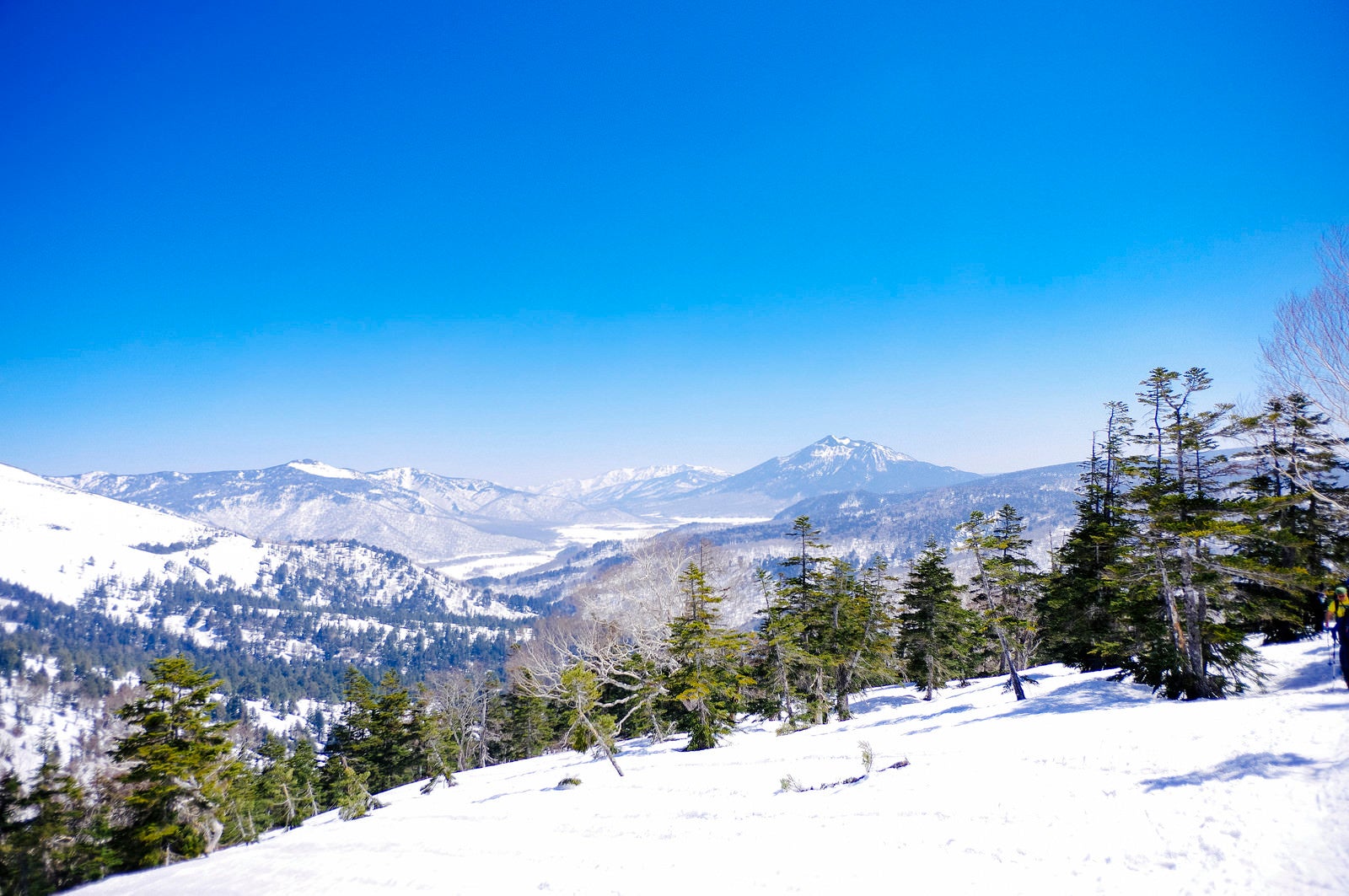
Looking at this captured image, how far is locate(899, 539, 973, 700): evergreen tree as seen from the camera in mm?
32312

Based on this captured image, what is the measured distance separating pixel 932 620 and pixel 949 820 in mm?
24533

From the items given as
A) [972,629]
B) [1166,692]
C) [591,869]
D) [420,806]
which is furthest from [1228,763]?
[420,806]

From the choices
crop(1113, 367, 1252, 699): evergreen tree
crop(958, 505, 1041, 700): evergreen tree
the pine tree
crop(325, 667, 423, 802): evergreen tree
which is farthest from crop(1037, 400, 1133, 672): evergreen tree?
crop(325, 667, 423, 802): evergreen tree

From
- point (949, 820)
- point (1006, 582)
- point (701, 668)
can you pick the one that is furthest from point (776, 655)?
point (949, 820)

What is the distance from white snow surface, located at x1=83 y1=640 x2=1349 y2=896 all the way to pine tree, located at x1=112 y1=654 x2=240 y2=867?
4.70 meters

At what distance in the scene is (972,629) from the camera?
33562 millimetres

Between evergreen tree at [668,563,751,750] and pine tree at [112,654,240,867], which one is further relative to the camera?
evergreen tree at [668,563,751,750]

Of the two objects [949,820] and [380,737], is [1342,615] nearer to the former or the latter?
[949,820]

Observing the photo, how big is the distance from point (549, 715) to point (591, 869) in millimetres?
48126

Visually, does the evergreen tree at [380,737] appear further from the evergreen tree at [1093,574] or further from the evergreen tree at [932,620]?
the evergreen tree at [1093,574]

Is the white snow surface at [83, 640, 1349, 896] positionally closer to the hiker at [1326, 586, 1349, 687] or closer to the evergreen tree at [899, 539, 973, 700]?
the hiker at [1326, 586, 1349, 687]

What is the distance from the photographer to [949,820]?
34.1 feet

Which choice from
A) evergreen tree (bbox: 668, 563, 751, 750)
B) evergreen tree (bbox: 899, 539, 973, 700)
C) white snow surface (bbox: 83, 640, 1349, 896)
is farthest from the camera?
evergreen tree (bbox: 899, 539, 973, 700)

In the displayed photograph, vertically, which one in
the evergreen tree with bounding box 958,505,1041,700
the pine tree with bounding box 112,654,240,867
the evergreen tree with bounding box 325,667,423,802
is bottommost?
the evergreen tree with bounding box 325,667,423,802
